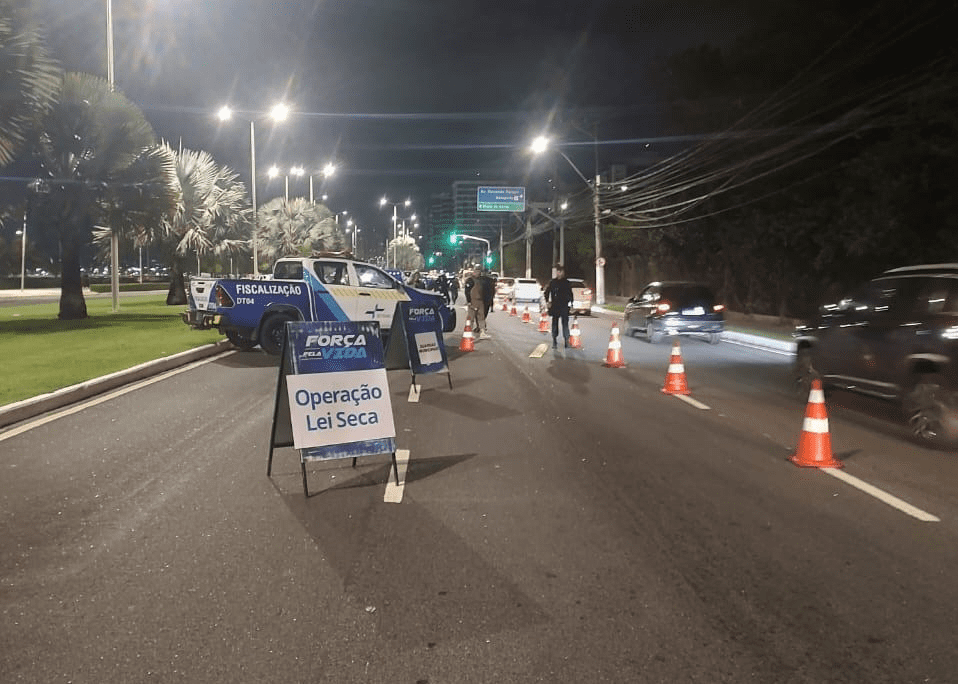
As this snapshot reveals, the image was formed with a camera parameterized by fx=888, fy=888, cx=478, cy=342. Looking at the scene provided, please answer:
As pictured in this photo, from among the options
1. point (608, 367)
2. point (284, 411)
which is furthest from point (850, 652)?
point (608, 367)

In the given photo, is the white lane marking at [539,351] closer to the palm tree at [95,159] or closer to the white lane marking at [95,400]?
the white lane marking at [95,400]

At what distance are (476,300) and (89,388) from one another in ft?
41.1

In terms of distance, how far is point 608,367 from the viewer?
1672 centimetres

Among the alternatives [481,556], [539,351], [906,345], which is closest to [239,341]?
[539,351]

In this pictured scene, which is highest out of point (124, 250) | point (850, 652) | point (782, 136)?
point (782, 136)

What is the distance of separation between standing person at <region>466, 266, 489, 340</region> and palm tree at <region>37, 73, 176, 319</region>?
11158 mm

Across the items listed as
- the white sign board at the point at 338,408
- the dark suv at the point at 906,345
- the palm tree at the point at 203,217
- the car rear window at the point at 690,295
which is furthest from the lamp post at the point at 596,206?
the white sign board at the point at 338,408

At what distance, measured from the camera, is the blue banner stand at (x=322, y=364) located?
23.5 ft

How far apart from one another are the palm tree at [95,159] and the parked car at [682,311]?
1584 cm

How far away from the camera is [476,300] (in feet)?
77.4

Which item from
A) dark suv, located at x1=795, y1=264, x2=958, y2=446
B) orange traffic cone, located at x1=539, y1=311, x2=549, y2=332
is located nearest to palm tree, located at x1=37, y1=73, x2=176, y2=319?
orange traffic cone, located at x1=539, y1=311, x2=549, y2=332

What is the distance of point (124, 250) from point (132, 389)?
23745 millimetres

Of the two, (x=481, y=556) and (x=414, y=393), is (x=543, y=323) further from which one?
(x=481, y=556)

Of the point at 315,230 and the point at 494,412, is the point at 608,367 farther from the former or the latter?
the point at 315,230
